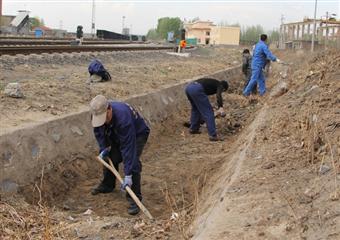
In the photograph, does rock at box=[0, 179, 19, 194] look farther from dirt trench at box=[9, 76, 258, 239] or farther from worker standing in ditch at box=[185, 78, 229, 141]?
worker standing in ditch at box=[185, 78, 229, 141]

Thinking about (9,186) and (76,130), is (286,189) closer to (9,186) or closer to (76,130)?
(9,186)

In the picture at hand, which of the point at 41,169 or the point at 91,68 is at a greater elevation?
the point at 91,68

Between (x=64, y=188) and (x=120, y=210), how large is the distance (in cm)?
105

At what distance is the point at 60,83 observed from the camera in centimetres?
1070

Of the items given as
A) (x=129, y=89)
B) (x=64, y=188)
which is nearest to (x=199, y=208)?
(x=64, y=188)

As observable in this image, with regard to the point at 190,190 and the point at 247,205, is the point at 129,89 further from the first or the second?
the point at 247,205

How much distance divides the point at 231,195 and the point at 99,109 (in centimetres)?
185

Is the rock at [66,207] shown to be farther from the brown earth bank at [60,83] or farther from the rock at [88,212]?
the brown earth bank at [60,83]

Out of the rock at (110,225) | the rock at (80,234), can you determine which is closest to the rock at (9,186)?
the rock at (80,234)

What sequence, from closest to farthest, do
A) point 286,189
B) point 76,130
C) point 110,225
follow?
point 286,189 → point 110,225 → point 76,130

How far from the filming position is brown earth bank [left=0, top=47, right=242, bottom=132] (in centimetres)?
805

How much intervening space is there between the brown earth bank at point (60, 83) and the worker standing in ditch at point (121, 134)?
1422mm

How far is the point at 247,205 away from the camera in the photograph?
4363 millimetres

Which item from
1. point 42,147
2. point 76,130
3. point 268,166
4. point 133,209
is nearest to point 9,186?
point 42,147
